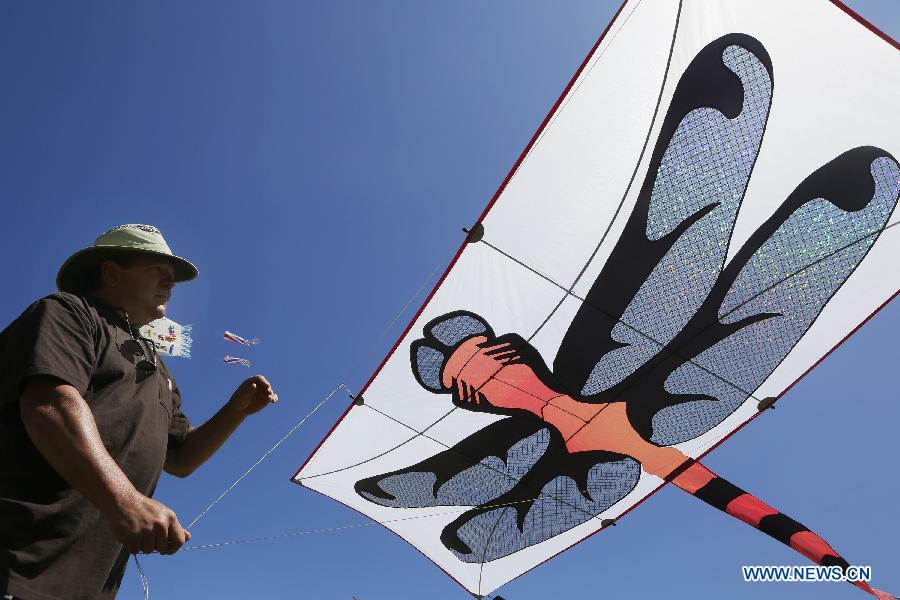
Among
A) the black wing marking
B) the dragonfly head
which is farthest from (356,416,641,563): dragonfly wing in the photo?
the dragonfly head

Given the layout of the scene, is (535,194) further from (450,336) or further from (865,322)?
(865,322)

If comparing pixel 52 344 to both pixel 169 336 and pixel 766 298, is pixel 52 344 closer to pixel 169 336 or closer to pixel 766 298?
pixel 169 336

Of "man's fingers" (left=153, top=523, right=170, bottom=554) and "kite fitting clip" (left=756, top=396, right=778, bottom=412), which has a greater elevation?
"kite fitting clip" (left=756, top=396, right=778, bottom=412)

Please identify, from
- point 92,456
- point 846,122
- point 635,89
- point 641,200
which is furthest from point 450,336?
point 92,456

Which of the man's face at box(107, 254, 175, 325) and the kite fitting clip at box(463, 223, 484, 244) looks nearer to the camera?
the man's face at box(107, 254, 175, 325)

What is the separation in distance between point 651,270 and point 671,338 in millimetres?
489

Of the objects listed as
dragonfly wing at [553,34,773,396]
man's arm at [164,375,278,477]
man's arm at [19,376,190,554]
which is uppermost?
dragonfly wing at [553,34,773,396]

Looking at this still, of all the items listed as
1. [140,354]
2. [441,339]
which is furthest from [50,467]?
[441,339]

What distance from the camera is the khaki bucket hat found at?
4.03ft

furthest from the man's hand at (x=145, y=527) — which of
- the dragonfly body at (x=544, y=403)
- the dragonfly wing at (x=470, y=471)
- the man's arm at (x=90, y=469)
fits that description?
the dragonfly wing at (x=470, y=471)

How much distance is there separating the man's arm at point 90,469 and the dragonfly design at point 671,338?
7.82 ft

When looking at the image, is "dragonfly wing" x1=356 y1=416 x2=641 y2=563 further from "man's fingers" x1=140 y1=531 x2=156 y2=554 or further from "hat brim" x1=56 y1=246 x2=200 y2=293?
"man's fingers" x1=140 y1=531 x2=156 y2=554

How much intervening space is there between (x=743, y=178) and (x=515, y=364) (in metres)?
1.59

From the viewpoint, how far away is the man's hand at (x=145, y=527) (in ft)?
2.40
